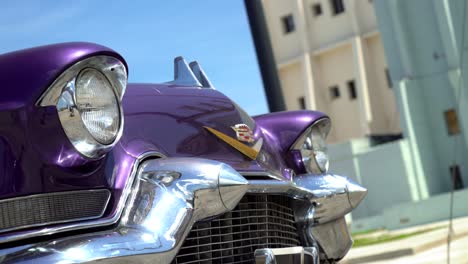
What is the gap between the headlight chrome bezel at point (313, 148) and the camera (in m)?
3.38

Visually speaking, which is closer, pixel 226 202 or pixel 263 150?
pixel 226 202

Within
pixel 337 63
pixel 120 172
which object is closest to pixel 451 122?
pixel 337 63

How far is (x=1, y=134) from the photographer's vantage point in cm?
202

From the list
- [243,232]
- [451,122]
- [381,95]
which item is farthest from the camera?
[381,95]

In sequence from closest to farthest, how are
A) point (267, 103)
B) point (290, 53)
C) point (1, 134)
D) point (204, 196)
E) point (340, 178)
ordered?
1. point (1, 134)
2. point (204, 196)
3. point (340, 178)
4. point (267, 103)
5. point (290, 53)

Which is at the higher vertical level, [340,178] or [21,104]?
[21,104]

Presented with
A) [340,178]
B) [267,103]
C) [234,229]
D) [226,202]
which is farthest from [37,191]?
[267,103]

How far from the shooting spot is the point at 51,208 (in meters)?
2.04

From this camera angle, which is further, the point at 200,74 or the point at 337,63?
the point at 337,63

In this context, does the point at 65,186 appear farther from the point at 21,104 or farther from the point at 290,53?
the point at 290,53

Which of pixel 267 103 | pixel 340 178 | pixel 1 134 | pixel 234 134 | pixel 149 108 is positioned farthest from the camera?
pixel 267 103

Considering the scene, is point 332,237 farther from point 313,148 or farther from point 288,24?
point 288,24

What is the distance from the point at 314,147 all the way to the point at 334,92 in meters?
42.5

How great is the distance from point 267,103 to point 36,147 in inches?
173
